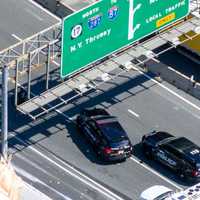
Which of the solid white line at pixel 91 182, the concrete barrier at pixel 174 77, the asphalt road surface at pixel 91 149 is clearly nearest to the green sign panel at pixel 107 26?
the concrete barrier at pixel 174 77

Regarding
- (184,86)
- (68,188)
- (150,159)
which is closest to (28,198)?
(68,188)

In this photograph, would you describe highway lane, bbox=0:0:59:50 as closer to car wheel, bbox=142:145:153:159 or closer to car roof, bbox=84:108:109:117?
car roof, bbox=84:108:109:117

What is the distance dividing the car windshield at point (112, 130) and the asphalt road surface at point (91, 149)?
1.49 meters

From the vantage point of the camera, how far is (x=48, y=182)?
5241cm

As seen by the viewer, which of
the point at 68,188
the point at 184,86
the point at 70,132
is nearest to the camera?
the point at 68,188

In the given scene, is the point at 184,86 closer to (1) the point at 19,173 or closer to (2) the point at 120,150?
(2) the point at 120,150

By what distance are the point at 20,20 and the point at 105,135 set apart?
1440 centimetres

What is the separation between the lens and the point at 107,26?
52344 mm

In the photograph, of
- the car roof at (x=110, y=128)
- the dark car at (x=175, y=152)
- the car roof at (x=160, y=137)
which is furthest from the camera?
the car roof at (x=160, y=137)

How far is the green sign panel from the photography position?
5078 centimetres

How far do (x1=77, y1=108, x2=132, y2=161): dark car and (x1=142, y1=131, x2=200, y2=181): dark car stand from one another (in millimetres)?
1302

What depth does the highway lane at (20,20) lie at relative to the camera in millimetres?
63125

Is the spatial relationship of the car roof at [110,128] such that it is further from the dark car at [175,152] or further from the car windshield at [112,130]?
the dark car at [175,152]

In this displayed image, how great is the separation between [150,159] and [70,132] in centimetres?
482
